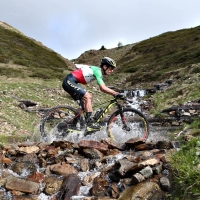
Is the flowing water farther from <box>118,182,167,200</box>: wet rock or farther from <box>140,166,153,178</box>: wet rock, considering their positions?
<box>140,166,153,178</box>: wet rock

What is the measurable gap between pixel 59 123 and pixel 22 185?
3704 mm

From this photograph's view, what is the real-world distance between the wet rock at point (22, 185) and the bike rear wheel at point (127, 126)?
3.94 m

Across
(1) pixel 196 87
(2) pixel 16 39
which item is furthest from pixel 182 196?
(2) pixel 16 39

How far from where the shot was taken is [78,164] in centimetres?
729

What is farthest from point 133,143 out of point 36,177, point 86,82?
point 36,177

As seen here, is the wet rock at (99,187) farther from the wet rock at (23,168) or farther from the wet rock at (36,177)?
the wet rock at (23,168)

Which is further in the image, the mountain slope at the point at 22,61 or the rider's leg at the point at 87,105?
the mountain slope at the point at 22,61

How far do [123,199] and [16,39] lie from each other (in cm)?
6320

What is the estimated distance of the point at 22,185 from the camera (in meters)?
6.21

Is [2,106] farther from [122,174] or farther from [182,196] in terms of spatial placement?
[182,196]

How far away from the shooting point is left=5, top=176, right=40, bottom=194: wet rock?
6.12 meters

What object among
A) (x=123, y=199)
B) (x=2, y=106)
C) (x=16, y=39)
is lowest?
(x=123, y=199)

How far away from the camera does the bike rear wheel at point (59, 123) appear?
970 centimetres

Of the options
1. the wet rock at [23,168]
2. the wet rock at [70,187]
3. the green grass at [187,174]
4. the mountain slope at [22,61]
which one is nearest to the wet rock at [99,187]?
the wet rock at [70,187]
